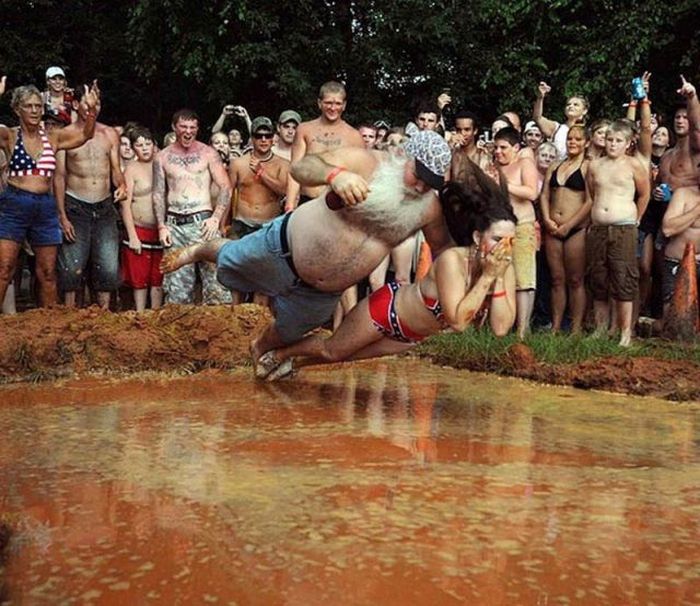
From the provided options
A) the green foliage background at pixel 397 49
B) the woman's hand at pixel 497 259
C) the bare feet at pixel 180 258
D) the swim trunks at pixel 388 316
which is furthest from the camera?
the green foliage background at pixel 397 49

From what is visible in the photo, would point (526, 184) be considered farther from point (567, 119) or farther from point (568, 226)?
point (567, 119)

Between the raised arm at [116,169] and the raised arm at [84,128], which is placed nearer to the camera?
the raised arm at [84,128]

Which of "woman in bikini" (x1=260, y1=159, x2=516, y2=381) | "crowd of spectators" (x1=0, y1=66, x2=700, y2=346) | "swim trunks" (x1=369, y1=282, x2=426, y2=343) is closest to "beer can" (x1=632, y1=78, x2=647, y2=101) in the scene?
"crowd of spectators" (x1=0, y1=66, x2=700, y2=346)

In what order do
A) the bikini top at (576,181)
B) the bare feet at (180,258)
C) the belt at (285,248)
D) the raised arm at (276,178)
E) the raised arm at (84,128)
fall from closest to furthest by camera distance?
1. the belt at (285,248)
2. the bare feet at (180,258)
3. the raised arm at (84,128)
4. the bikini top at (576,181)
5. the raised arm at (276,178)

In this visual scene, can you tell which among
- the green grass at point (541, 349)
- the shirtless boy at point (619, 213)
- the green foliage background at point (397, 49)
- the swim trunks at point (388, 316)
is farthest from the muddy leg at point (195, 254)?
the green foliage background at point (397, 49)

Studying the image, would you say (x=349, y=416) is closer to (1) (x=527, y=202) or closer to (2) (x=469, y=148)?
(1) (x=527, y=202)

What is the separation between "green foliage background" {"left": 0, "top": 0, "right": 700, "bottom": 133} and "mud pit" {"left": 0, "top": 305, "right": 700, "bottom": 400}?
27.4ft

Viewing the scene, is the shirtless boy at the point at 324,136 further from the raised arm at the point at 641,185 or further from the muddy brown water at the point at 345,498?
the muddy brown water at the point at 345,498

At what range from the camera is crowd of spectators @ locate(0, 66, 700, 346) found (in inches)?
323

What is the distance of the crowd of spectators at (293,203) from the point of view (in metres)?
8.21

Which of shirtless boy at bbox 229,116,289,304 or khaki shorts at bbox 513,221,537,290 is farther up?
shirtless boy at bbox 229,116,289,304

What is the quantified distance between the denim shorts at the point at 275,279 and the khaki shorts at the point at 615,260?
3211mm

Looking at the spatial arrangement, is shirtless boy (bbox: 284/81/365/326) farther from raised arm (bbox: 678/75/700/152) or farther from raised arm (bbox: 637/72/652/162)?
raised arm (bbox: 678/75/700/152)

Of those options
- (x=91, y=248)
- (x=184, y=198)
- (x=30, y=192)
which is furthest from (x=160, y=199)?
(x=30, y=192)
